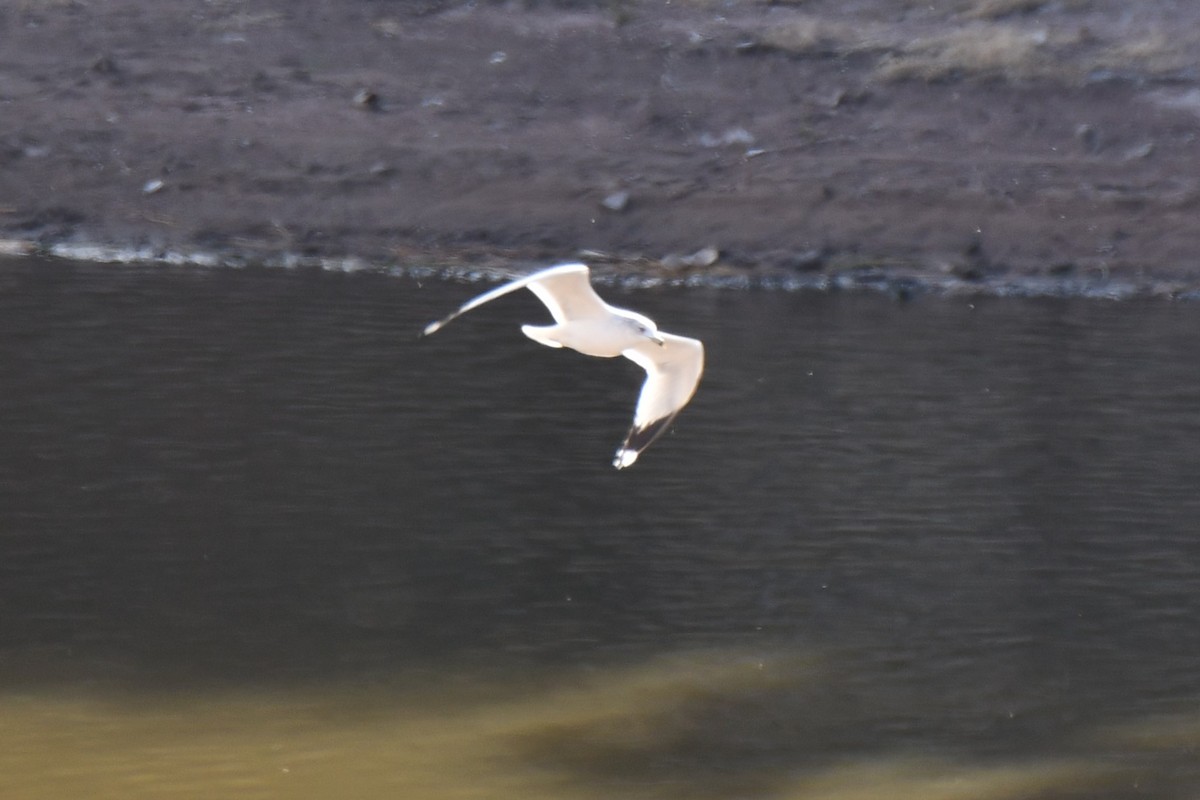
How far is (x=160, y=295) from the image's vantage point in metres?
16.0

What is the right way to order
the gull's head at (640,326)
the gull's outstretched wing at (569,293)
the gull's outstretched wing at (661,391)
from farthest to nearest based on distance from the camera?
the gull's outstretched wing at (661,391) < the gull's head at (640,326) < the gull's outstretched wing at (569,293)

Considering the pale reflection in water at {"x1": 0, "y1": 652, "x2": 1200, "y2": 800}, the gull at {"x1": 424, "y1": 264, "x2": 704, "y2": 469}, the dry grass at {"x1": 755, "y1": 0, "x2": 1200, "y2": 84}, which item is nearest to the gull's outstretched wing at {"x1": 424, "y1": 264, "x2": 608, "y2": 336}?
the gull at {"x1": 424, "y1": 264, "x2": 704, "y2": 469}

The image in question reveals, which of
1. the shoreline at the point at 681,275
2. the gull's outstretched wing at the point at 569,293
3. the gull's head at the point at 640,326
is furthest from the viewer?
the shoreline at the point at 681,275

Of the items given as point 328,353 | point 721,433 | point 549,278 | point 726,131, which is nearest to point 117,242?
point 328,353

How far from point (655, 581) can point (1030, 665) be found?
1.83 m

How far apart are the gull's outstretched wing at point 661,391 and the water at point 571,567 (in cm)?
89

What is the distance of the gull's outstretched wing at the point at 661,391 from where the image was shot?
858cm

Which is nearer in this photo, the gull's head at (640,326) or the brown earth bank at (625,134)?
the gull's head at (640,326)

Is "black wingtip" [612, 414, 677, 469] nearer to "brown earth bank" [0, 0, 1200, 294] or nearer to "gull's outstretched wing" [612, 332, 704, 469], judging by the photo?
"gull's outstretched wing" [612, 332, 704, 469]

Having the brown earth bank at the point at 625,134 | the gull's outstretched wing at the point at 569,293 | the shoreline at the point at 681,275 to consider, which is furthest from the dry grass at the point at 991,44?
the gull's outstretched wing at the point at 569,293

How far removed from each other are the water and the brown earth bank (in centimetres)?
350

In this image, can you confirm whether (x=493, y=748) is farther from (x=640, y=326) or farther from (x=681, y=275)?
(x=681, y=275)

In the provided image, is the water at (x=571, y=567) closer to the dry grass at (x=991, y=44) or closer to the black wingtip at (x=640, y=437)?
the black wingtip at (x=640, y=437)

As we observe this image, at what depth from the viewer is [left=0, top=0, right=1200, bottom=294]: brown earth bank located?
18750 mm
